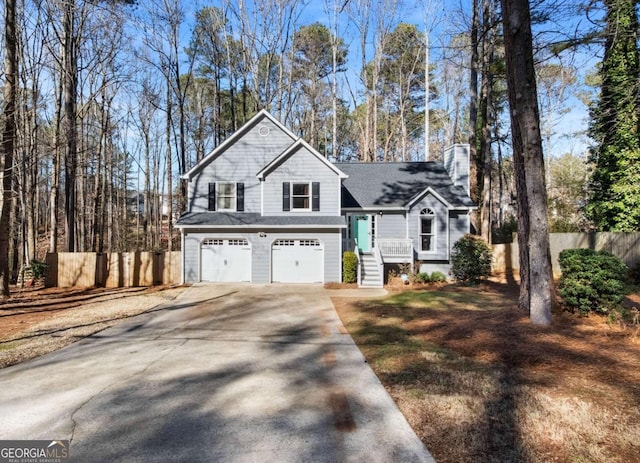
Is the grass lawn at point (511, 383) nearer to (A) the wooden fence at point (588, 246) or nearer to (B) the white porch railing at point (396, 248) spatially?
(B) the white porch railing at point (396, 248)

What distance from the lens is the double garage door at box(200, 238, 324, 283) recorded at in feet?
56.6

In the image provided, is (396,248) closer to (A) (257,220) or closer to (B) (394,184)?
(B) (394,184)

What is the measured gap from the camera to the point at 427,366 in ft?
19.6

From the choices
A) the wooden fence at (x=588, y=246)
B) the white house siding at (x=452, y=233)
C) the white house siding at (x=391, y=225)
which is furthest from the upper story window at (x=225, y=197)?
the wooden fence at (x=588, y=246)

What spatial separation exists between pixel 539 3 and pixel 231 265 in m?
14.5

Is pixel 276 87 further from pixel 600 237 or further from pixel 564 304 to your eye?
pixel 564 304

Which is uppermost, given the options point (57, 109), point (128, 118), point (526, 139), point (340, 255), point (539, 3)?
point (128, 118)

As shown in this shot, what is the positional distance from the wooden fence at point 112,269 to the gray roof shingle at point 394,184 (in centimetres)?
930

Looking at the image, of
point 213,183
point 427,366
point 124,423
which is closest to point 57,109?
point 213,183

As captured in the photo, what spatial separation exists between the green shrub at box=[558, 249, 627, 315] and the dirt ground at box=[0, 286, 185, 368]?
11147 mm

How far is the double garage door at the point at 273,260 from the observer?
17.3 metres

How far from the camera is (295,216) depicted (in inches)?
690

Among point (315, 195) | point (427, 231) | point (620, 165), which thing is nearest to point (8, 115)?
point (315, 195)

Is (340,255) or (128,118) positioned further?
(128,118)
